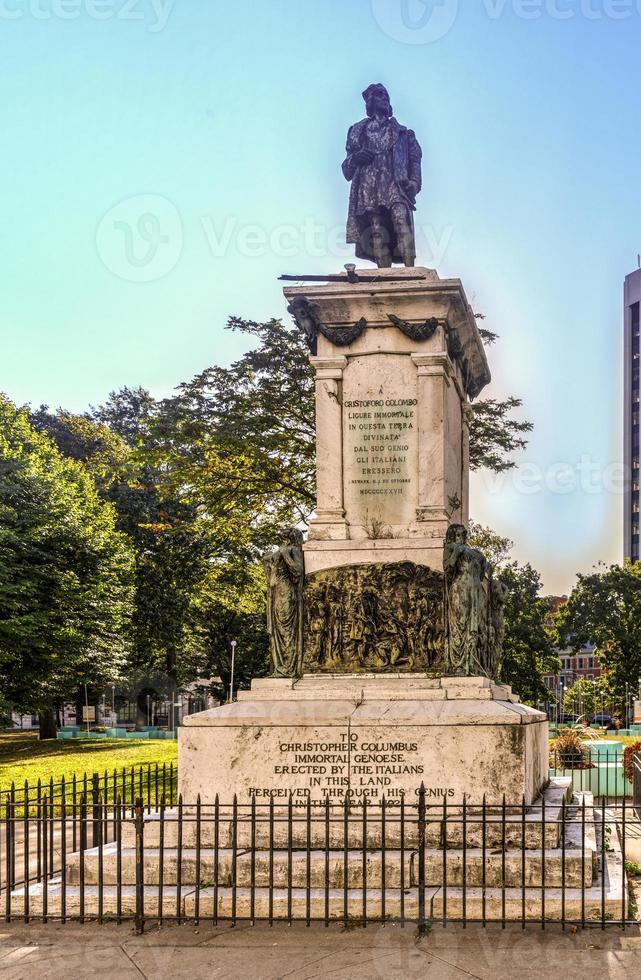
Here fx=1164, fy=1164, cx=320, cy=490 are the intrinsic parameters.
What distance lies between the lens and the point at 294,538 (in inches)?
517

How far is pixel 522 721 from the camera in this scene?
11.2m

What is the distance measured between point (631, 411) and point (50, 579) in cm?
8119

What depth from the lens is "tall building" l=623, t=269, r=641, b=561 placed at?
107062mm

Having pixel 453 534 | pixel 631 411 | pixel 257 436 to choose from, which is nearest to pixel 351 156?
pixel 453 534

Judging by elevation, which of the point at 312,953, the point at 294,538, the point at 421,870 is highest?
the point at 294,538

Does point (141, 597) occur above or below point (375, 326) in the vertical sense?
below

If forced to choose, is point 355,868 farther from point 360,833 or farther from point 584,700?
point 584,700

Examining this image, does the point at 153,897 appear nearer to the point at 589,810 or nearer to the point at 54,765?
the point at 589,810

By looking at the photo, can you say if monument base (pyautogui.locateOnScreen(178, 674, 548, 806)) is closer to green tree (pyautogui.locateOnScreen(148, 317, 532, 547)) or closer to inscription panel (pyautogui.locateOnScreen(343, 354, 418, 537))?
inscription panel (pyautogui.locateOnScreen(343, 354, 418, 537))

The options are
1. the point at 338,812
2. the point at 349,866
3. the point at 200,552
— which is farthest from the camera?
the point at 200,552

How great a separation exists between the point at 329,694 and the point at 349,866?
94.0 inches

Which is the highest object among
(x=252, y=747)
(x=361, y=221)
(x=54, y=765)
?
(x=361, y=221)

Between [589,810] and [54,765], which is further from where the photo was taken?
[54,765]

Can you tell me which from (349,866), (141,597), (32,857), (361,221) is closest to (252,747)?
(349,866)
